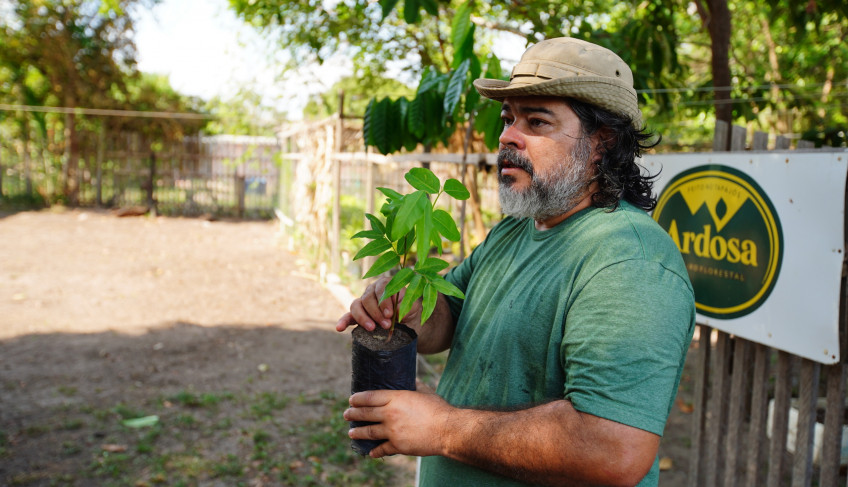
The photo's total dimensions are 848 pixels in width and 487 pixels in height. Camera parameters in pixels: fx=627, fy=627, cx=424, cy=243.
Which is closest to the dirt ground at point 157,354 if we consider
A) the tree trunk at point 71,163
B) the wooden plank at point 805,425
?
the wooden plank at point 805,425

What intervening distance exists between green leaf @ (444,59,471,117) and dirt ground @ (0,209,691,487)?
249 cm

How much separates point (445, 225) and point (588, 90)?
46 centimetres

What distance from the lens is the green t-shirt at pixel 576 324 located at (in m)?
1.18

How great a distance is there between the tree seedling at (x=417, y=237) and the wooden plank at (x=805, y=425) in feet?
6.72

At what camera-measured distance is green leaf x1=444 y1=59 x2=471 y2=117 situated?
2799 mm

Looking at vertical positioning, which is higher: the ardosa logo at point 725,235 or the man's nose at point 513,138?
the man's nose at point 513,138

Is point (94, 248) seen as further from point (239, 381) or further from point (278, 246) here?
point (239, 381)

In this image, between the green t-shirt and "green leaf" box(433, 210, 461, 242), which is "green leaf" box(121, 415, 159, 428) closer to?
the green t-shirt

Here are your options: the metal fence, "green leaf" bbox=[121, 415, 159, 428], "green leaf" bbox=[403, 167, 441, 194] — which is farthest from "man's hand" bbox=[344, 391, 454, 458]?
the metal fence

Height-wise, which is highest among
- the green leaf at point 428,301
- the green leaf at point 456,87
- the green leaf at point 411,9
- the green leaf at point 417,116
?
the green leaf at point 411,9

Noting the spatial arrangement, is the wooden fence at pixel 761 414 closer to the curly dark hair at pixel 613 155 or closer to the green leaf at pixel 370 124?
the curly dark hair at pixel 613 155

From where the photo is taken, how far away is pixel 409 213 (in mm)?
1388

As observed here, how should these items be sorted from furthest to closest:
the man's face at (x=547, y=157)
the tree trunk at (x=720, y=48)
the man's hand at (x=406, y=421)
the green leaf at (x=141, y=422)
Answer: the green leaf at (x=141, y=422), the tree trunk at (x=720, y=48), the man's face at (x=547, y=157), the man's hand at (x=406, y=421)

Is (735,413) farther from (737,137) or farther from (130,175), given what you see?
(130,175)
